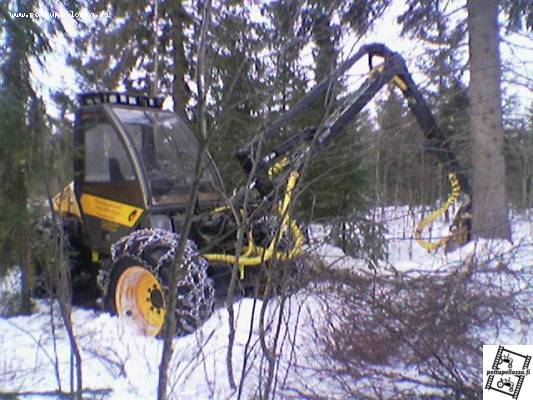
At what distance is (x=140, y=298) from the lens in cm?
516

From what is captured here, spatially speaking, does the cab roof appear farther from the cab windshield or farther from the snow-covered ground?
the snow-covered ground

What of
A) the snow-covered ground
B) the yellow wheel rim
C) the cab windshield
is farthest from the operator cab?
the snow-covered ground

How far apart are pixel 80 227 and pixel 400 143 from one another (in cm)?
421

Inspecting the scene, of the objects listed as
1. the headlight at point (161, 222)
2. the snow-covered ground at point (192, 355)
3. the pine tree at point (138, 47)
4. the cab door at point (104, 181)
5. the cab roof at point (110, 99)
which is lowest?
the snow-covered ground at point (192, 355)

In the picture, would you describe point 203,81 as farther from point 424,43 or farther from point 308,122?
point 308,122

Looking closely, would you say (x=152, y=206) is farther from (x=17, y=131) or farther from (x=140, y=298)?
(x=17, y=131)

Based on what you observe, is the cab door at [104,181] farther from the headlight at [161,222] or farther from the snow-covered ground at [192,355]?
the snow-covered ground at [192,355]

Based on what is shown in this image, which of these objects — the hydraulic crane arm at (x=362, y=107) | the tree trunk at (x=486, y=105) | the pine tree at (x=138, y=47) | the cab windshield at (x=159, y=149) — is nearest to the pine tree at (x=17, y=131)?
the pine tree at (x=138, y=47)

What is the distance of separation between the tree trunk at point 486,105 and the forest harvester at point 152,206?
123 inches

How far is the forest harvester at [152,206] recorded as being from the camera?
4.69 m

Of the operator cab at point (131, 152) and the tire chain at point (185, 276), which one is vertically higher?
the operator cab at point (131, 152)

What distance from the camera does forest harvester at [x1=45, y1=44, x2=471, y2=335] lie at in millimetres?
4691

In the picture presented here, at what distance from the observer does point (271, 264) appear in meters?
3.08

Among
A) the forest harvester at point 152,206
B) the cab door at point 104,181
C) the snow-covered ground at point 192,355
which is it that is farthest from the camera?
the cab door at point 104,181
